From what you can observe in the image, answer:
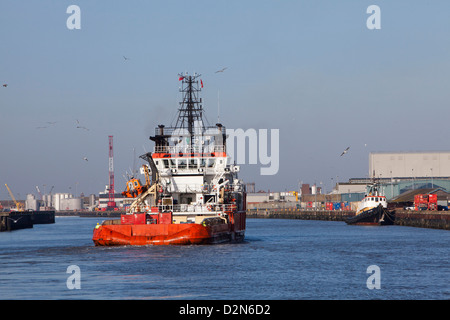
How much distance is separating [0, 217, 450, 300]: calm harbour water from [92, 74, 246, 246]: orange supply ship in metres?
1.22

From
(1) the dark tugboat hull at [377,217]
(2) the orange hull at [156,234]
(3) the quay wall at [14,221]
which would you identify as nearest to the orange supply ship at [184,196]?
(2) the orange hull at [156,234]

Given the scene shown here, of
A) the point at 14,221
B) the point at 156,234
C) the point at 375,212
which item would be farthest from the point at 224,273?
the point at 14,221

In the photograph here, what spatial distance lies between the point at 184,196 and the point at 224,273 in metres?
20.2

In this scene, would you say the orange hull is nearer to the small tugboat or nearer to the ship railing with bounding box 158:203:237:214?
the ship railing with bounding box 158:203:237:214

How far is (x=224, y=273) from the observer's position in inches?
1534

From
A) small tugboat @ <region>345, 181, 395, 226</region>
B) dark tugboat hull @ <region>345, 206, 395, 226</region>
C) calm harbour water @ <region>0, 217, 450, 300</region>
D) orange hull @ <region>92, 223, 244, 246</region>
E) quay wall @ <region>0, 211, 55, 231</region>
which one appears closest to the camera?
calm harbour water @ <region>0, 217, 450, 300</region>

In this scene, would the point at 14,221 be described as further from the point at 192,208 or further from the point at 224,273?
the point at 224,273

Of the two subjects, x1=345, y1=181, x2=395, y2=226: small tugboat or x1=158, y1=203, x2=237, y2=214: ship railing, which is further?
x1=345, y1=181, x2=395, y2=226: small tugboat

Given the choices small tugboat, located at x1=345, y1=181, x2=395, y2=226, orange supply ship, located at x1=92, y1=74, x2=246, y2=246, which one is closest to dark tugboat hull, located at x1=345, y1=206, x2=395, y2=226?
small tugboat, located at x1=345, y1=181, x2=395, y2=226

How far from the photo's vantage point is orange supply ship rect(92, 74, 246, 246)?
163ft

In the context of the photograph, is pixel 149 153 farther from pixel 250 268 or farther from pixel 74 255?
pixel 250 268

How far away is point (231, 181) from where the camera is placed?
6419 cm

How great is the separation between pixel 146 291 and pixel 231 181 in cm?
3249
